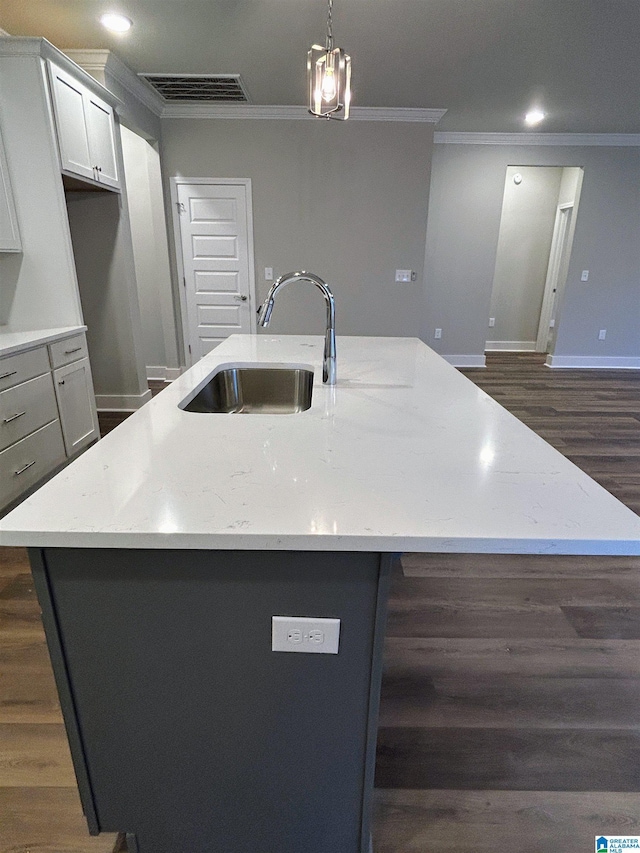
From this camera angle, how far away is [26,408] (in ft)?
8.29

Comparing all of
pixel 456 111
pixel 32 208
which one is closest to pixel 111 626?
pixel 32 208

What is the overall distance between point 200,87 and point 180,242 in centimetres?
139

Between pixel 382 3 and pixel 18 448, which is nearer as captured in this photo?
pixel 18 448

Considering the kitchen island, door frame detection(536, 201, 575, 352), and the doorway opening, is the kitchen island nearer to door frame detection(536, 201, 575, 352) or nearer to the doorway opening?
the doorway opening

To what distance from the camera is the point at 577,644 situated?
5.61 feet

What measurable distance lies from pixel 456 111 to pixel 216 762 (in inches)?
213

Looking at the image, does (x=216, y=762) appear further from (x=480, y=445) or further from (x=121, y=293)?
(x=121, y=293)

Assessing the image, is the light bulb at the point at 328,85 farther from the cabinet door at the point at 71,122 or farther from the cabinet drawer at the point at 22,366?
the cabinet door at the point at 71,122

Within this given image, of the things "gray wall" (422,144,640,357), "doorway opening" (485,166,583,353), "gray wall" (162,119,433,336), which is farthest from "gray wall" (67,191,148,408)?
"doorway opening" (485,166,583,353)

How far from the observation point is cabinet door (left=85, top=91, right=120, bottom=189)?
128 inches

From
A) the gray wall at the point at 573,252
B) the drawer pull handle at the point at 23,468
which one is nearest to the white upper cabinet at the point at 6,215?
the drawer pull handle at the point at 23,468

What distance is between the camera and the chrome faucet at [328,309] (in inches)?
52.7

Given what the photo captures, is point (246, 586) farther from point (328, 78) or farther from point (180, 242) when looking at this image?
point (180, 242)

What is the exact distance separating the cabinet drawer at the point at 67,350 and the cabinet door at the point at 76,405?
0.03 meters
